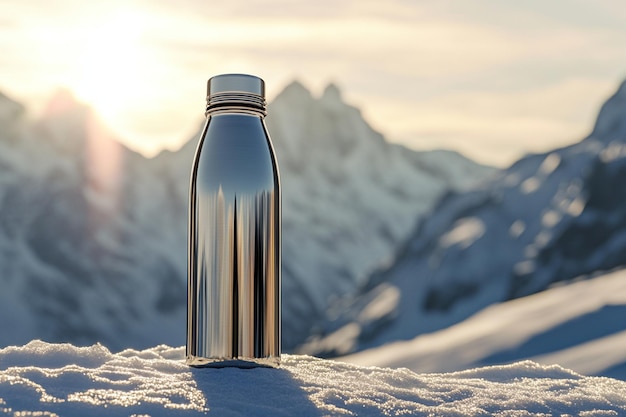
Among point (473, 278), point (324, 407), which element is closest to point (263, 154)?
point (324, 407)

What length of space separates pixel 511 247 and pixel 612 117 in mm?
22530

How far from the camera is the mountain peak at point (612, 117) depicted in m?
93.9

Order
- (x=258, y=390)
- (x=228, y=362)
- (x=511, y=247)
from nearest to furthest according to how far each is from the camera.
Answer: (x=258, y=390) → (x=228, y=362) → (x=511, y=247)

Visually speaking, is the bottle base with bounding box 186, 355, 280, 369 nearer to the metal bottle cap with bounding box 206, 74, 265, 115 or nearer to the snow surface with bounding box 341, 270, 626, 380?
the metal bottle cap with bounding box 206, 74, 265, 115

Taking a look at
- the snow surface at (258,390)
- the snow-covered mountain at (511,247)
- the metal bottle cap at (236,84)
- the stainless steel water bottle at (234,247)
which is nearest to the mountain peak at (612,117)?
the snow-covered mountain at (511,247)

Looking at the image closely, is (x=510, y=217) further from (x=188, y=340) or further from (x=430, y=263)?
(x=188, y=340)

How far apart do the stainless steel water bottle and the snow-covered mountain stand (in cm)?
7206

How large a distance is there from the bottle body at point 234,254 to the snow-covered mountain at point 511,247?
72074mm

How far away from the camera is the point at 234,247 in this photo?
4.66 meters

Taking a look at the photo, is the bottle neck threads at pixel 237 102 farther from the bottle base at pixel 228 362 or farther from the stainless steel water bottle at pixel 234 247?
the bottle base at pixel 228 362

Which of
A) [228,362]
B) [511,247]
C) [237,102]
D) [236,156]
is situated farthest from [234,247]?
[511,247]

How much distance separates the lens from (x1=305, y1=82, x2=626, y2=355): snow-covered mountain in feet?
257

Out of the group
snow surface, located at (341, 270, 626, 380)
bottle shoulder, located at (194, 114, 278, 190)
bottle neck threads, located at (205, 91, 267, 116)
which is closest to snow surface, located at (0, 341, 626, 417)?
bottle shoulder, located at (194, 114, 278, 190)

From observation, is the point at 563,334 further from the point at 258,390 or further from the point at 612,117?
the point at 612,117
